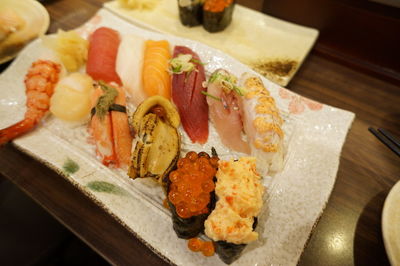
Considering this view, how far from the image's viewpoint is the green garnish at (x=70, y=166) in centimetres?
198

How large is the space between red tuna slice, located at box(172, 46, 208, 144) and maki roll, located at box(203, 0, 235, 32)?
Result: 0.98 metres

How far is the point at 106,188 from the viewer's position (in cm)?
191

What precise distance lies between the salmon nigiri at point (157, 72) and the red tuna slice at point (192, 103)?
0.09m

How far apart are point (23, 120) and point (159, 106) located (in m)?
1.15

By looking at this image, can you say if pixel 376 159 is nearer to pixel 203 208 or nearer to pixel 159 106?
pixel 203 208

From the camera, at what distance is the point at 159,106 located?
207 cm

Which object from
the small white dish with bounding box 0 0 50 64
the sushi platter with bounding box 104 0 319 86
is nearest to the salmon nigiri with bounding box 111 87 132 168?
the sushi platter with bounding box 104 0 319 86

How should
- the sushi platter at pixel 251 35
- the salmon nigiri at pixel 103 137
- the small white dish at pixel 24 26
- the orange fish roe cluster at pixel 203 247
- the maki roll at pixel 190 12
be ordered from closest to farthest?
the orange fish roe cluster at pixel 203 247 < the salmon nigiri at pixel 103 137 < the sushi platter at pixel 251 35 < the small white dish at pixel 24 26 < the maki roll at pixel 190 12

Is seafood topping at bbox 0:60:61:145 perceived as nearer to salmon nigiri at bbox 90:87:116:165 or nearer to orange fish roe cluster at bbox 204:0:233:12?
salmon nigiri at bbox 90:87:116:165

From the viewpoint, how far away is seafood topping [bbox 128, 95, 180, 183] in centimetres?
174

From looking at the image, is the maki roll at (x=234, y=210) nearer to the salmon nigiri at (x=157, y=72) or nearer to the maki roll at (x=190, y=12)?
the salmon nigiri at (x=157, y=72)

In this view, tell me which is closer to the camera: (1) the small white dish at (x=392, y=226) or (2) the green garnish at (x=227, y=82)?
(1) the small white dish at (x=392, y=226)

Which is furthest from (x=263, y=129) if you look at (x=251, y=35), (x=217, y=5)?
(x=217, y=5)

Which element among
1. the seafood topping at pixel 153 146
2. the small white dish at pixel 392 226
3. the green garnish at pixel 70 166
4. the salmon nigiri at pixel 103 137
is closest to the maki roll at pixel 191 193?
the seafood topping at pixel 153 146
